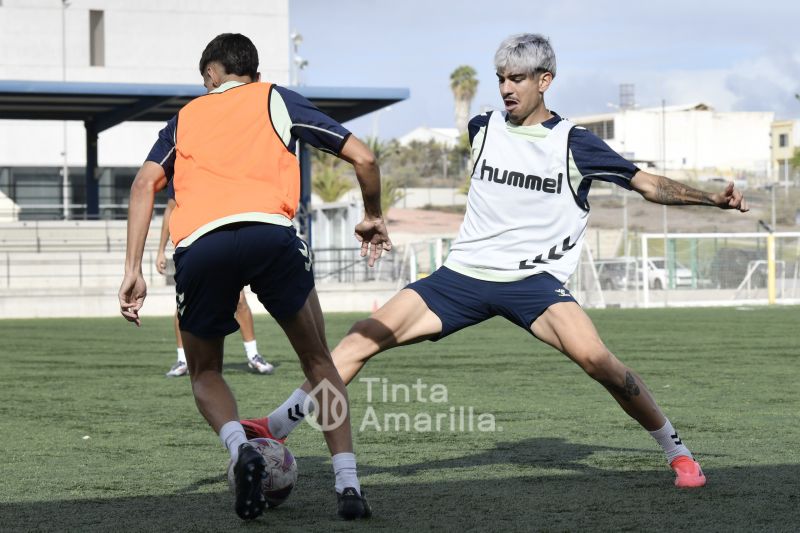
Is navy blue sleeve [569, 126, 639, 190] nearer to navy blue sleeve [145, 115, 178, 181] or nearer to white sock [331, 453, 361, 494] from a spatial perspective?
white sock [331, 453, 361, 494]

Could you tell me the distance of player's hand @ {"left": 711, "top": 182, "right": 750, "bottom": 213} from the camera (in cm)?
545

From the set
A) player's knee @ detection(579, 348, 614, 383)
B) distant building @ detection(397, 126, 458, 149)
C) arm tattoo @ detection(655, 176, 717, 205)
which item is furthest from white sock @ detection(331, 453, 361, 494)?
distant building @ detection(397, 126, 458, 149)

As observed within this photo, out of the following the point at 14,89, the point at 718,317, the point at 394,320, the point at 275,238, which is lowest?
the point at 718,317

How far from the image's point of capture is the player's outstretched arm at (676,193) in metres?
5.51

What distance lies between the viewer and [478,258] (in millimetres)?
5766

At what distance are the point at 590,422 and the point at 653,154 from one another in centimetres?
8334

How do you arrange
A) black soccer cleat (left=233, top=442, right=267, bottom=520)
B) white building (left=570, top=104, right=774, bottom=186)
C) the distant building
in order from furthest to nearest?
the distant building, white building (left=570, top=104, right=774, bottom=186), black soccer cleat (left=233, top=442, right=267, bottom=520)

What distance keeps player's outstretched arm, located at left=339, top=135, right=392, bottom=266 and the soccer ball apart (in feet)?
2.97

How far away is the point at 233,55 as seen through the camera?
504 centimetres

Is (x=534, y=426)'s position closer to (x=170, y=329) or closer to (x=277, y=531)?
(x=277, y=531)

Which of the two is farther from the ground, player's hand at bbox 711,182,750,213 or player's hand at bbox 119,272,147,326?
player's hand at bbox 711,182,750,213

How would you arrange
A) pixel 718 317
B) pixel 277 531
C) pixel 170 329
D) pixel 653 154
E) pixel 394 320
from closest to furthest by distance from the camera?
pixel 277 531, pixel 394 320, pixel 170 329, pixel 718 317, pixel 653 154

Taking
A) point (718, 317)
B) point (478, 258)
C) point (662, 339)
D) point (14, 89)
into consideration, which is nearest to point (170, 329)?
point (662, 339)

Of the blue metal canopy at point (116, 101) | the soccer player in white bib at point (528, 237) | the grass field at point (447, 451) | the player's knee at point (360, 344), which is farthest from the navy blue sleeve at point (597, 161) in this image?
the blue metal canopy at point (116, 101)
